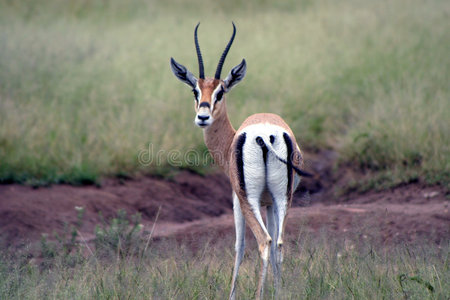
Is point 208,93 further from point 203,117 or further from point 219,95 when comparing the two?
point 203,117

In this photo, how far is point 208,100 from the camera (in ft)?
16.2

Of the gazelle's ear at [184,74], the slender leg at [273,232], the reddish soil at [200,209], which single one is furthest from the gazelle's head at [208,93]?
the reddish soil at [200,209]

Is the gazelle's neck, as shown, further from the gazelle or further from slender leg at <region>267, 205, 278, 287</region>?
slender leg at <region>267, 205, 278, 287</region>

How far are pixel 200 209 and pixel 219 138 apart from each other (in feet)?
9.08

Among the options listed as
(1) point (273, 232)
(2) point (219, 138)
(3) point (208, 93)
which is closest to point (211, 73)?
(2) point (219, 138)

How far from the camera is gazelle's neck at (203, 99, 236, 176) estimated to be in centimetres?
510

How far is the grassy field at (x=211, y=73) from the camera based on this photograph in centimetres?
817

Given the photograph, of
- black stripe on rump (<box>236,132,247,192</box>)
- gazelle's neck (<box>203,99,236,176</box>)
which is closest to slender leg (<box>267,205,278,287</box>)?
black stripe on rump (<box>236,132,247,192</box>)

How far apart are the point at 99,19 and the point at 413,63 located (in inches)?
332

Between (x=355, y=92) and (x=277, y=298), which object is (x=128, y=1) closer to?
(x=355, y=92)

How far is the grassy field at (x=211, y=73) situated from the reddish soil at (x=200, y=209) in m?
0.30

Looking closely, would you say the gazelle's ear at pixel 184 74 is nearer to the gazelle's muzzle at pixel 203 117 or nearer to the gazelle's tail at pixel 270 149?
the gazelle's muzzle at pixel 203 117

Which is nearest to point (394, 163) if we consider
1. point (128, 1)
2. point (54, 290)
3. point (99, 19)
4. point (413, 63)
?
point (413, 63)

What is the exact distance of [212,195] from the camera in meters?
8.19
